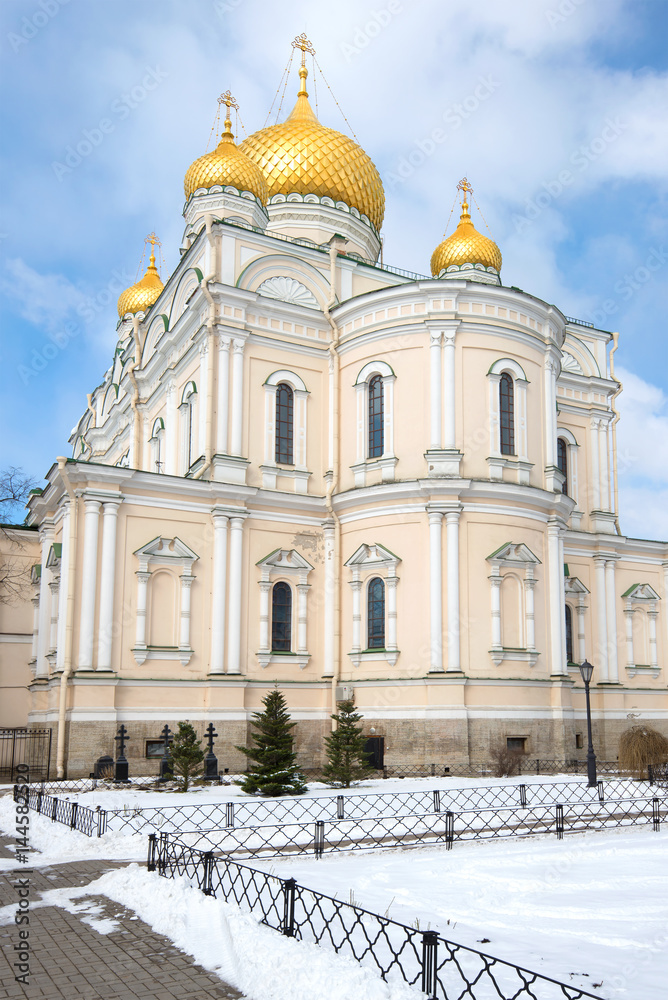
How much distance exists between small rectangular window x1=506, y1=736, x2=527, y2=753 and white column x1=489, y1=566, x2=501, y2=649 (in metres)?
2.14

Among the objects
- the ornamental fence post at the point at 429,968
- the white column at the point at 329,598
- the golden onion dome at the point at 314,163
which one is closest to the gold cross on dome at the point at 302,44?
the golden onion dome at the point at 314,163

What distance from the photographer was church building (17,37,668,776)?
20.7 metres

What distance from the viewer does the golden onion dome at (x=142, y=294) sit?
35.3 m

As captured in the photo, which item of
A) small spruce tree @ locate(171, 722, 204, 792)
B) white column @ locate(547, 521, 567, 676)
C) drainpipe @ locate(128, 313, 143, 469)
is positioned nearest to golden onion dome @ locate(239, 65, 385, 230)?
drainpipe @ locate(128, 313, 143, 469)

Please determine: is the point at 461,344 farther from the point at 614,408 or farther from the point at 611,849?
the point at 611,849

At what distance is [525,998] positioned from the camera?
247 inches

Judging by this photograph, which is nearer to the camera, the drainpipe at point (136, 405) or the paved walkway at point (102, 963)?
the paved walkway at point (102, 963)

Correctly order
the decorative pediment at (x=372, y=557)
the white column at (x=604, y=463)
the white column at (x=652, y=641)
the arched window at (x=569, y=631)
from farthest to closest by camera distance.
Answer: the white column at (x=652, y=641), the white column at (x=604, y=463), the arched window at (x=569, y=631), the decorative pediment at (x=372, y=557)

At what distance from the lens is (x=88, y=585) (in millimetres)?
20203

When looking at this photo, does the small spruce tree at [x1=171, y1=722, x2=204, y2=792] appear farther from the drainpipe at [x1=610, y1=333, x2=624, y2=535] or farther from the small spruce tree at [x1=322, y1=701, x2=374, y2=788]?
the drainpipe at [x1=610, y1=333, x2=624, y2=535]

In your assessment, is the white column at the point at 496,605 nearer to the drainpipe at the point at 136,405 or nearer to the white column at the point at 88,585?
the white column at the point at 88,585

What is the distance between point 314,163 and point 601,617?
1666 centimetres

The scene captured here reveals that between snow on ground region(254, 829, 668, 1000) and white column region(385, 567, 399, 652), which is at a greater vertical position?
white column region(385, 567, 399, 652)

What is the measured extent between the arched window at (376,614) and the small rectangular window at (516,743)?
3.73 metres
